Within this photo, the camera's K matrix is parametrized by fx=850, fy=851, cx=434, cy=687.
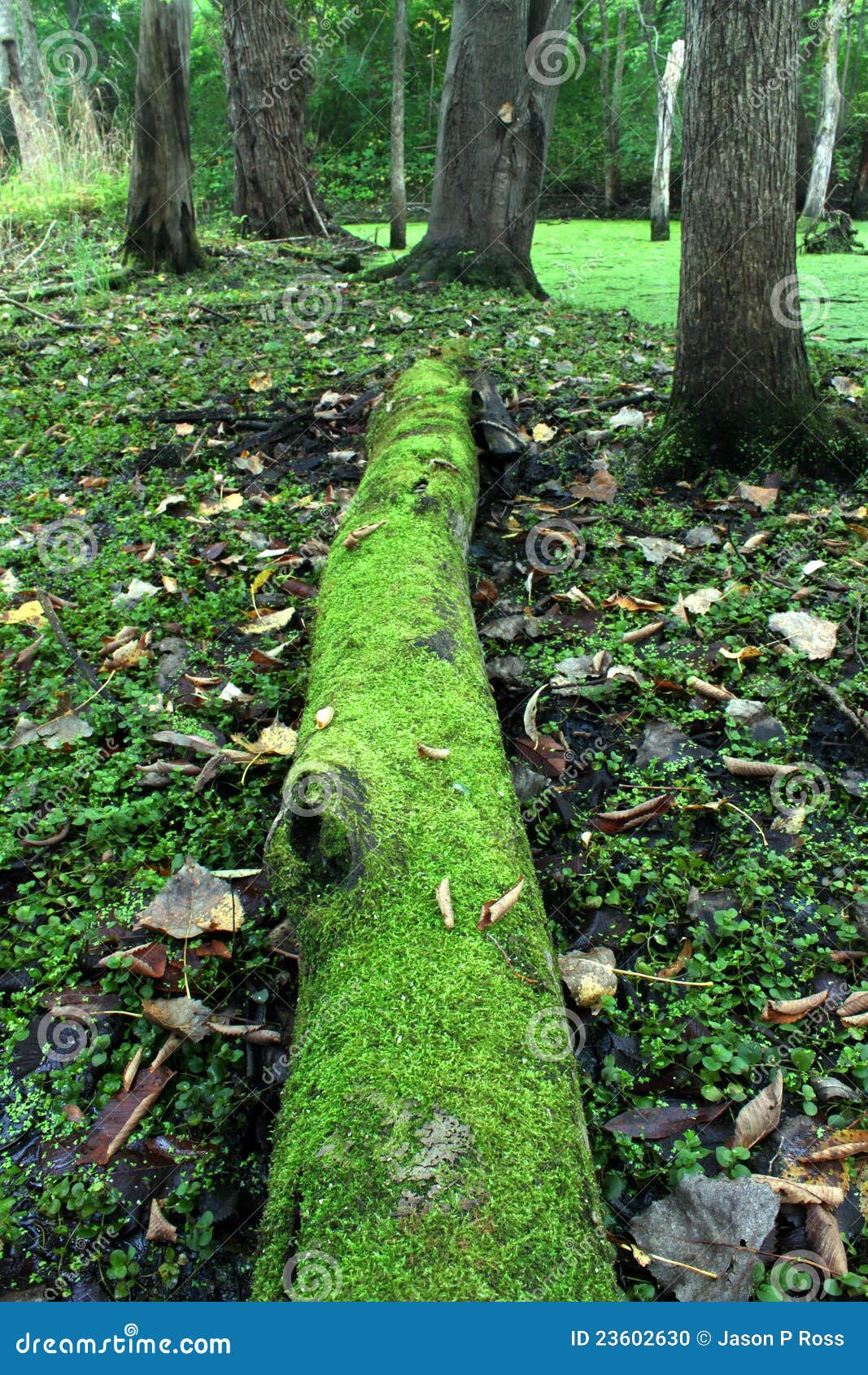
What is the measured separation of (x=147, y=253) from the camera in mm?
8156

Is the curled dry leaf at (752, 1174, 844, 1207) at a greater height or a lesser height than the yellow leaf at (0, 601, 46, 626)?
lesser

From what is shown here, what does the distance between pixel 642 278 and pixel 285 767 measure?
27.7 feet

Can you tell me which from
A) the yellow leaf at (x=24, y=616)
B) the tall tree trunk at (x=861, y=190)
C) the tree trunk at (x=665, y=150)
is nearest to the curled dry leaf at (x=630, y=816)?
the yellow leaf at (x=24, y=616)

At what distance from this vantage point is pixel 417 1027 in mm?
Answer: 1381

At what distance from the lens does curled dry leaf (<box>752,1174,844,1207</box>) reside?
58.5 inches

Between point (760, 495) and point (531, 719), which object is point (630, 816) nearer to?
point (531, 719)

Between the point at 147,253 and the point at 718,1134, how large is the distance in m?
8.87

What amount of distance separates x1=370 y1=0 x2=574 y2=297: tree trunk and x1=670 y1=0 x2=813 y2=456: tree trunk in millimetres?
4406

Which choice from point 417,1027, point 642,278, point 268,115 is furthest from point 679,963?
point 268,115

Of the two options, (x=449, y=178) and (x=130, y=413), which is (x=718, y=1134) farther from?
(x=449, y=178)

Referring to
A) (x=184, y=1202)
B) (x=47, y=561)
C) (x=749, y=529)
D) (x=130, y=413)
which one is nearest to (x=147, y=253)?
(x=130, y=413)

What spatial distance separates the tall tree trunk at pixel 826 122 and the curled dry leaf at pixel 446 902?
1571cm

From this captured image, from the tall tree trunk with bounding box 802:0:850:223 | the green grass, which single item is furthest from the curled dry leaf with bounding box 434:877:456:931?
the tall tree trunk with bounding box 802:0:850:223

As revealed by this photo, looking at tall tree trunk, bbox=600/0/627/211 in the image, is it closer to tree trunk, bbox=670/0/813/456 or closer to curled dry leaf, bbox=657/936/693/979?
tree trunk, bbox=670/0/813/456
